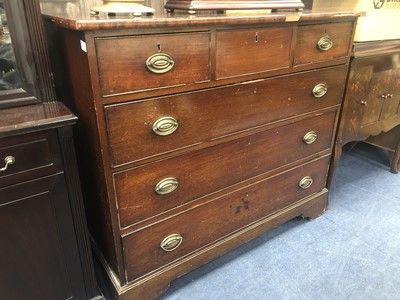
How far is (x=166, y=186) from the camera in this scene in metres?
1.13

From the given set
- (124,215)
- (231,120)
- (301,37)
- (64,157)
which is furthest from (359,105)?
(64,157)

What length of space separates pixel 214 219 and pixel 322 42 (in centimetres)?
84

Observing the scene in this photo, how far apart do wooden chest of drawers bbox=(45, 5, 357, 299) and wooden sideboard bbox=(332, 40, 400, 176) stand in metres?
0.10

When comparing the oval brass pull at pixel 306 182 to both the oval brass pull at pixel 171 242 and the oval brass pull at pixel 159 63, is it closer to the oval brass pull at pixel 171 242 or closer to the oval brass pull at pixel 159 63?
the oval brass pull at pixel 171 242

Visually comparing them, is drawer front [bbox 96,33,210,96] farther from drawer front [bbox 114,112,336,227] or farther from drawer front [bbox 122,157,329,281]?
drawer front [bbox 122,157,329,281]

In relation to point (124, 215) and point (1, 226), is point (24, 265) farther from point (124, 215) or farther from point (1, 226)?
point (124, 215)

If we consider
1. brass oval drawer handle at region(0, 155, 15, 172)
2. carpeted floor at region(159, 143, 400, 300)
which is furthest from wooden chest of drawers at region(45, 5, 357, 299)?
brass oval drawer handle at region(0, 155, 15, 172)

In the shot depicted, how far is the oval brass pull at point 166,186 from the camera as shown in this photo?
1.12 m

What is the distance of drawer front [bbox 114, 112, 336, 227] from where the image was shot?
109 cm

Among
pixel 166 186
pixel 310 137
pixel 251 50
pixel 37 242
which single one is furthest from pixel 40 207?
pixel 310 137

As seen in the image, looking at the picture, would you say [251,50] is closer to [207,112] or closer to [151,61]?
[207,112]

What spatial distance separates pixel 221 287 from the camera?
1.40 metres

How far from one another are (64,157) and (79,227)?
26 centimetres

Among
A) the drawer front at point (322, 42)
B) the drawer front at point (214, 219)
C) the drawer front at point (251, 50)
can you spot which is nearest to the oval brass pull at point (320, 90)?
the drawer front at point (322, 42)
